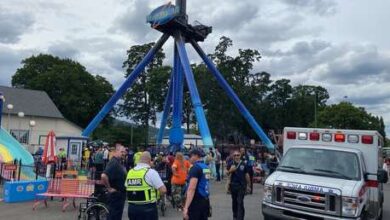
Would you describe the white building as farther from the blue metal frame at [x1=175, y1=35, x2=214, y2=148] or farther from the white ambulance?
the white ambulance

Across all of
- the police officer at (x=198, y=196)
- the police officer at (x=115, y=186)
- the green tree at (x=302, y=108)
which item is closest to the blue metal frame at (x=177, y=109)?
the police officer at (x=115, y=186)

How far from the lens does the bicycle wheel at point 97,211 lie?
10.8 metres

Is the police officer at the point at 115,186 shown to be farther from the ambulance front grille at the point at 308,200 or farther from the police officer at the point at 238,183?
the ambulance front grille at the point at 308,200

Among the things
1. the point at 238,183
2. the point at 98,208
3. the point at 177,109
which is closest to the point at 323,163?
the point at 238,183

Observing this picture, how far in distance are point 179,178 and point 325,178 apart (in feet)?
15.1

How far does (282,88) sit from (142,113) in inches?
998

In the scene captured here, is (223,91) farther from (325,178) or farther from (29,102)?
(325,178)

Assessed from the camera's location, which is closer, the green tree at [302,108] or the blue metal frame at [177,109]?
the blue metal frame at [177,109]

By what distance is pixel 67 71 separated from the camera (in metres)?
69.1

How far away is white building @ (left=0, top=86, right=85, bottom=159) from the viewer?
2066 inches

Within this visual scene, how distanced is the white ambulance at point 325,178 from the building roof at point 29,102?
4769 centimetres

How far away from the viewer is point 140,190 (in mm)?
7172

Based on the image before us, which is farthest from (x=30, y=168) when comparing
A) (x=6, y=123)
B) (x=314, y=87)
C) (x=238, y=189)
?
(x=314, y=87)

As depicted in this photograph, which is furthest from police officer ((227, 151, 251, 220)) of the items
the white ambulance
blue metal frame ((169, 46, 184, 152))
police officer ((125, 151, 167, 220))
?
blue metal frame ((169, 46, 184, 152))
